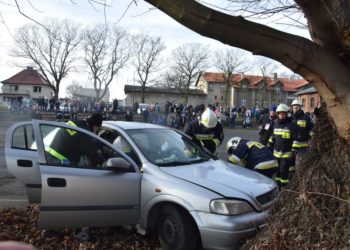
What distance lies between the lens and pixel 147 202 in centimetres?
485

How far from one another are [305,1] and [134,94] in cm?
7475

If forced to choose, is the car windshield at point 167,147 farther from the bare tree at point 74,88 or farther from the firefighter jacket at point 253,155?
the bare tree at point 74,88

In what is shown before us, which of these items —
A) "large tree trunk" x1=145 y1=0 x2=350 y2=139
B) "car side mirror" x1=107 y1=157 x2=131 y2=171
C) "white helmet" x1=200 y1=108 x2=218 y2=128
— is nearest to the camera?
"large tree trunk" x1=145 y1=0 x2=350 y2=139

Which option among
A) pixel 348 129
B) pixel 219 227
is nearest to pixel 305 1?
pixel 348 129

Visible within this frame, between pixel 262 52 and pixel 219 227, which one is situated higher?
pixel 262 52

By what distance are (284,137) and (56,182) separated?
5025mm

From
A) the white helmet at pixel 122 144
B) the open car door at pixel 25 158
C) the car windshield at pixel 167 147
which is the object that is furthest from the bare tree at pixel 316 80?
the open car door at pixel 25 158

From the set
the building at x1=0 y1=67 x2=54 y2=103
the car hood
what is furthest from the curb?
the building at x1=0 y1=67 x2=54 y2=103

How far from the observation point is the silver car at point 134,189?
4.40m

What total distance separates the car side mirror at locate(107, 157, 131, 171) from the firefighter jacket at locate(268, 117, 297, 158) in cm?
426

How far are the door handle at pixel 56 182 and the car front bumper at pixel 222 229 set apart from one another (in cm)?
148

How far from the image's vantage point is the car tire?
446 cm

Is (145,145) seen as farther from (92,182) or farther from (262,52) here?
(262,52)

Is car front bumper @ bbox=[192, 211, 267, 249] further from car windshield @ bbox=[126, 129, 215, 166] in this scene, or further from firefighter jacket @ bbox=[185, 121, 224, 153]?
firefighter jacket @ bbox=[185, 121, 224, 153]
